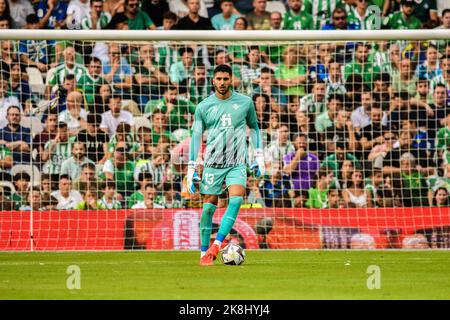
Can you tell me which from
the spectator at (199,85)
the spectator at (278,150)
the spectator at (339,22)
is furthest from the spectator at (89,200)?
the spectator at (339,22)

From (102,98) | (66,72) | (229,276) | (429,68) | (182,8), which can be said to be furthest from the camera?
(182,8)

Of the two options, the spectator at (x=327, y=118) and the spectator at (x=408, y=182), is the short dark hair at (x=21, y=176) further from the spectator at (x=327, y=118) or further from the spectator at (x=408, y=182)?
the spectator at (x=408, y=182)

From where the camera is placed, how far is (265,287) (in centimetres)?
1006

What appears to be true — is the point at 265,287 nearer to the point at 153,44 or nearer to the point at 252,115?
the point at 252,115

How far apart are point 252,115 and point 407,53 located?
27.0ft

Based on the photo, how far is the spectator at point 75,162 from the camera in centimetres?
1881

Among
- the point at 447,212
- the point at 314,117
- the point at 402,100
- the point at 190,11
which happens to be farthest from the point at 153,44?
the point at 447,212

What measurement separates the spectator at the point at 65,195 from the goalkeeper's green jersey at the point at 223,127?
5967 millimetres

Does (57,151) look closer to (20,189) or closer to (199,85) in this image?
(20,189)

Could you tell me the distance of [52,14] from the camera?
22.0 meters

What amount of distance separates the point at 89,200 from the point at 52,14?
5.21 metres

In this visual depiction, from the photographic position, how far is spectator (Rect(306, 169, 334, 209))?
18953 mm

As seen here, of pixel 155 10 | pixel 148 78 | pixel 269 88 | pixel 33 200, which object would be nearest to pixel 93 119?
pixel 148 78

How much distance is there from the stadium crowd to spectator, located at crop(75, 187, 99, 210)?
0.02 meters
